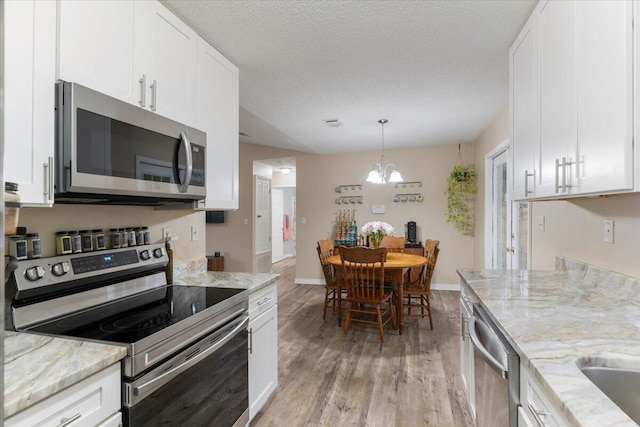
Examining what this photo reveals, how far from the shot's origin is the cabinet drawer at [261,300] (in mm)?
1836

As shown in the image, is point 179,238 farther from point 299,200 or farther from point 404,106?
point 299,200

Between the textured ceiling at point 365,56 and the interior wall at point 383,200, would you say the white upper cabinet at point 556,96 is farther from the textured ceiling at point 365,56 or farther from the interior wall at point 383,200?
the interior wall at point 383,200

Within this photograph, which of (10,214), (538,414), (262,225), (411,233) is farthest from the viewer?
(262,225)

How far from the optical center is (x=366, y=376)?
8.29 ft

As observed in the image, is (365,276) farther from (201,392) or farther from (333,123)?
(201,392)

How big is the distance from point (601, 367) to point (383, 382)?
180 cm

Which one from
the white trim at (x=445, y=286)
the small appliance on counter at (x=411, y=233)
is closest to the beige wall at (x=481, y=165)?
the white trim at (x=445, y=286)

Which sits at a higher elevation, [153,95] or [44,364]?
[153,95]

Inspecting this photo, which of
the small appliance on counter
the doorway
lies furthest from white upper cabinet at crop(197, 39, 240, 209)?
the small appliance on counter

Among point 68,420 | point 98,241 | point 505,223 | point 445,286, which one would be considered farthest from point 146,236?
point 445,286

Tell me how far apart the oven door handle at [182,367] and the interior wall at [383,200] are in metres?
4.11

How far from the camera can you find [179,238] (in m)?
2.17

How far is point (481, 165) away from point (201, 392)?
457 cm

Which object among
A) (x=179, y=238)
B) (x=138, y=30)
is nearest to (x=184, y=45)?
(x=138, y=30)
